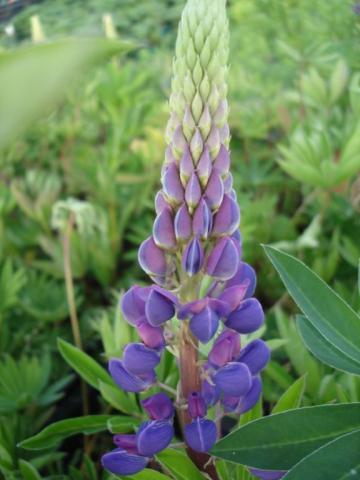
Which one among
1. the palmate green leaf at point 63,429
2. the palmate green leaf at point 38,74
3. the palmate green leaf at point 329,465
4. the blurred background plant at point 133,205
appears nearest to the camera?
the palmate green leaf at point 38,74

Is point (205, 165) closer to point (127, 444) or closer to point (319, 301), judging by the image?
point (319, 301)

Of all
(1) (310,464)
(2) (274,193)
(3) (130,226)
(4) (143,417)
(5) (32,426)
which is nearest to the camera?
(1) (310,464)

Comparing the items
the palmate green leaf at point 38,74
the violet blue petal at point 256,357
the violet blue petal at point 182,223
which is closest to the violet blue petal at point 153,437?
the violet blue petal at point 256,357

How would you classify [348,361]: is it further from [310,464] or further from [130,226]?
[130,226]

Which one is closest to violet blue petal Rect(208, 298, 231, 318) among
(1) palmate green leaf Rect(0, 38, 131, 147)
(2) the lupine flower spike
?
(2) the lupine flower spike

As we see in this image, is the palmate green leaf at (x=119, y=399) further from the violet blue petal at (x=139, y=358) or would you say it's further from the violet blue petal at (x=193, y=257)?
→ the violet blue petal at (x=193, y=257)

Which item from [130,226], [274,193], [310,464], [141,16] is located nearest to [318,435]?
[310,464]
